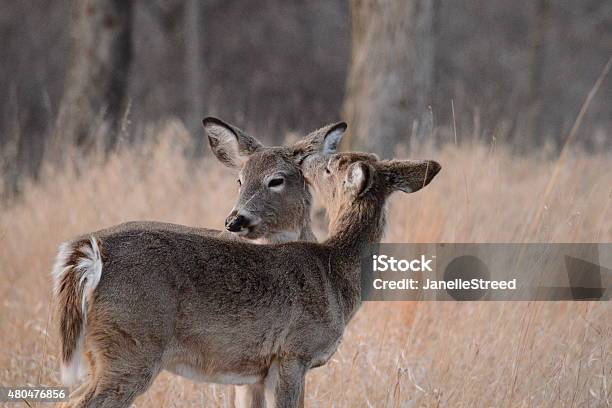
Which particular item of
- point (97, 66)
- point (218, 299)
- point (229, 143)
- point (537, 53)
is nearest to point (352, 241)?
point (218, 299)

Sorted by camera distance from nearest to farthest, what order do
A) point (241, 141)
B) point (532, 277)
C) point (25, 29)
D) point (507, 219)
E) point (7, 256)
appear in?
point (241, 141)
point (532, 277)
point (7, 256)
point (507, 219)
point (25, 29)

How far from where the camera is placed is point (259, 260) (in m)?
4.55

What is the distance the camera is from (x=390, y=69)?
31.8 feet

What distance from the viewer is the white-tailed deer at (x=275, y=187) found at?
5.52m

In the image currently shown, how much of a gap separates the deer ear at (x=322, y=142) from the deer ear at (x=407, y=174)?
736 mm

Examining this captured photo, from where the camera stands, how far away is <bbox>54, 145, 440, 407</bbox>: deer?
13.0 ft

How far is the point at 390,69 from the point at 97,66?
17.0 ft

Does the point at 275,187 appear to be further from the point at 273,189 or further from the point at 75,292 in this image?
the point at 75,292

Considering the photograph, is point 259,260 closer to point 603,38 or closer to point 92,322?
Answer: point 92,322

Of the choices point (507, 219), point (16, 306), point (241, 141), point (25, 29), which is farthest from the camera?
point (25, 29)

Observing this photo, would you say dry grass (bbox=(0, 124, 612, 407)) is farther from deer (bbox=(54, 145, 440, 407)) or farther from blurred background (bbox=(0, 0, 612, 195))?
blurred background (bbox=(0, 0, 612, 195))

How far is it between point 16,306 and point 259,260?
12.2ft

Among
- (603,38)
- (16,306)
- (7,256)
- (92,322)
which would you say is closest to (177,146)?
(7,256)

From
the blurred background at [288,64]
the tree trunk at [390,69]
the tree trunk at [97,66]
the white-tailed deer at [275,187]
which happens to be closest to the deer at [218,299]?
the white-tailed deer at [275,187]
